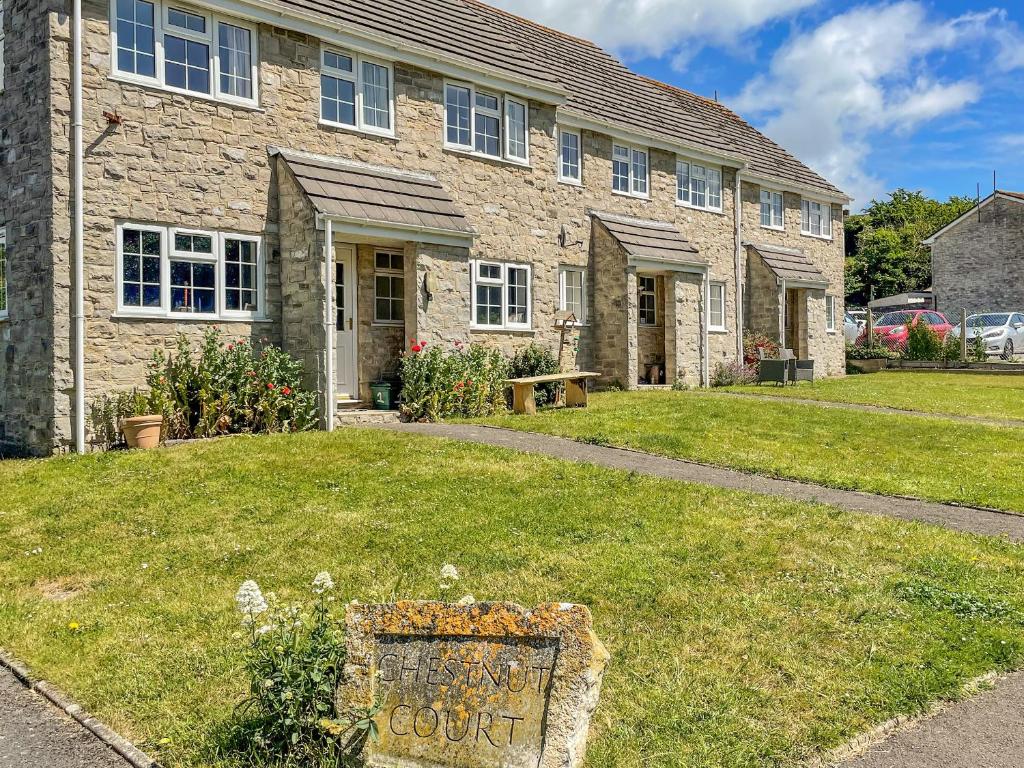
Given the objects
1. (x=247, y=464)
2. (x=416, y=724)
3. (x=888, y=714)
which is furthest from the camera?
(x=247, y=464)

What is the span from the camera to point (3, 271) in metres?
13.5

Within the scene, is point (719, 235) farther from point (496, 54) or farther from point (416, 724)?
point (416, 724)

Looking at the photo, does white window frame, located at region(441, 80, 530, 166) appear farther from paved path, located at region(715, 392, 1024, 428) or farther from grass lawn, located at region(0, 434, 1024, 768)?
grass lawn, located at region(0, 434, 1024, 768)

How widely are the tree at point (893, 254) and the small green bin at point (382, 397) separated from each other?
52.1 m

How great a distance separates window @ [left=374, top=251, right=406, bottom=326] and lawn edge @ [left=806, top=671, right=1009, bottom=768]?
12918mm

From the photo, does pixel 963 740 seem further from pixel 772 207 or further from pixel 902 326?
pixel 902 326

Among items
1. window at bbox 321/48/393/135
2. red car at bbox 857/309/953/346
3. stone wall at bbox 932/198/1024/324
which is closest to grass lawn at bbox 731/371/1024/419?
red car at bbox 857/309/953/346

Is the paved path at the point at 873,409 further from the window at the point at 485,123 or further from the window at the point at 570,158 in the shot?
the window at the point at 485,123

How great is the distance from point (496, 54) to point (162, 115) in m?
8.08

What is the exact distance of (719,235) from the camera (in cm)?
2523

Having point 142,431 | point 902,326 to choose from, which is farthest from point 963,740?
point 902,326

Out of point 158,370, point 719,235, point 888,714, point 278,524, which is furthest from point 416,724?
point 719,235

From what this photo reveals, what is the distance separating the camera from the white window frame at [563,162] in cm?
2042

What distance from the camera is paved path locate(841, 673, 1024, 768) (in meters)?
3.71
